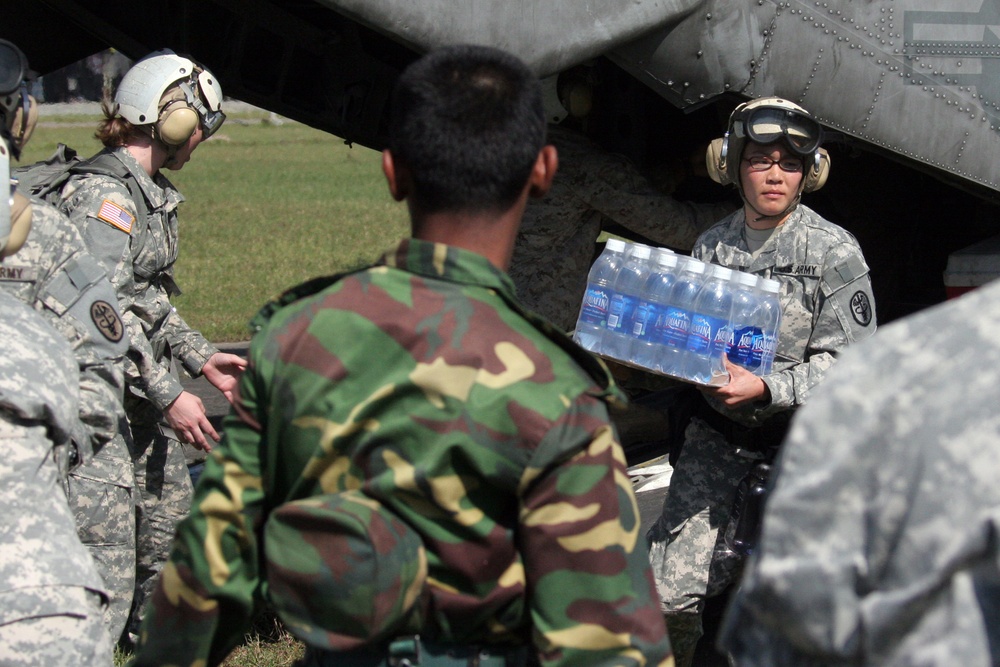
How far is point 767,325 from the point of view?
3.93 m

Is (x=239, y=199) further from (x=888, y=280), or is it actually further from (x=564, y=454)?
(x=564, y=454)

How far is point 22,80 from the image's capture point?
11.3 ft

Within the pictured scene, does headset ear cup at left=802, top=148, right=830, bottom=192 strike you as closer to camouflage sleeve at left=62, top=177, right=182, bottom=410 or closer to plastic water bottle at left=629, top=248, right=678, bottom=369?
plastic water bottle at left=629, top=248, right=678, bottom=369

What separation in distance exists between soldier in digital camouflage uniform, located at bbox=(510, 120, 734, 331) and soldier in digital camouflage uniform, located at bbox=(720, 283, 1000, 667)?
490 cm

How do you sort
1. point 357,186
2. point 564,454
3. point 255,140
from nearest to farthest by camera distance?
point 564,454, point 357,186, point 255,140

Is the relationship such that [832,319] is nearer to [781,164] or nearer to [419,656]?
[781,164]

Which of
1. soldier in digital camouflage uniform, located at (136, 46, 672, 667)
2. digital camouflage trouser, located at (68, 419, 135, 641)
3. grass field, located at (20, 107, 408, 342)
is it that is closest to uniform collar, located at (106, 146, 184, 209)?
digital camouflage trouser, located at (68, 419, 135, 641)

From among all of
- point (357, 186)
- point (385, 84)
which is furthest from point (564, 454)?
point (357, 186)

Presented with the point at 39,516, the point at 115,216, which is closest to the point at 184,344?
the point at 115,216

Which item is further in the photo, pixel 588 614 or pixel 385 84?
pixel 385 84

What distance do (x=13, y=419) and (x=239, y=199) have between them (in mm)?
20235

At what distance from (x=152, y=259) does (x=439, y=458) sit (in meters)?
3.02

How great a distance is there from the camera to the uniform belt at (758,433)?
4090 millimetres

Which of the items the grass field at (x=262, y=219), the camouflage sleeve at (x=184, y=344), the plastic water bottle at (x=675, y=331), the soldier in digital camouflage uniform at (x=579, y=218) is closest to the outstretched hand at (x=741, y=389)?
the plastic water bottle at (x=675, y=331)
